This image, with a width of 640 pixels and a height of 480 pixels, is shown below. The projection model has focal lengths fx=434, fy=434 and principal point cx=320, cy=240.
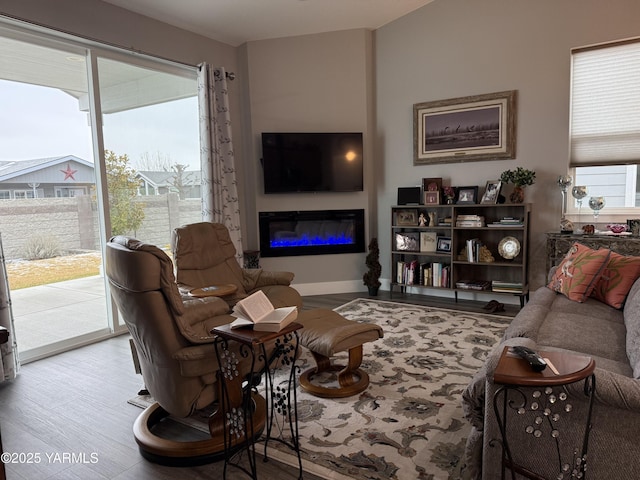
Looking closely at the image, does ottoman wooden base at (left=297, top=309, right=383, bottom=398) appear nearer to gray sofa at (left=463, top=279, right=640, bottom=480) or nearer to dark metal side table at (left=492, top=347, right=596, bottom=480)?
gray sofa at (left=463, top=279, right=640, bottom=480)

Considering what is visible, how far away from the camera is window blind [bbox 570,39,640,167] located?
13.5ft

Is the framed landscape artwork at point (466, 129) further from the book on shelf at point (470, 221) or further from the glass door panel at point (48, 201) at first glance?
the glass door panel at point (48, 201)

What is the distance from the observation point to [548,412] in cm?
127

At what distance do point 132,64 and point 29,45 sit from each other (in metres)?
0.92

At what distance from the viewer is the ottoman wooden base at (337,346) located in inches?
101

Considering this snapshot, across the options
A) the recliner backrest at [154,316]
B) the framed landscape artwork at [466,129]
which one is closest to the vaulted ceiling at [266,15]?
the framed landscape artwork at [466,129]

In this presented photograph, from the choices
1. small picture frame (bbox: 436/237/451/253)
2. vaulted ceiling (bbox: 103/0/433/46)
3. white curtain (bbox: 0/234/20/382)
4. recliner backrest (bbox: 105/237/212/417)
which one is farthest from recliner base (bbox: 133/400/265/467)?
vaulted ceiling (bbox: 103/0/433/46)

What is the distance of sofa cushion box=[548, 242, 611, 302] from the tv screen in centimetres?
269

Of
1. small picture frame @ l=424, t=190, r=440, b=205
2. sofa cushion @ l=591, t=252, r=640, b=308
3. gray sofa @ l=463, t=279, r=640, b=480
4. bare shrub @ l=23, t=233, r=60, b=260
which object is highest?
small picture frame @ l=424, t=190, r=440, b=205

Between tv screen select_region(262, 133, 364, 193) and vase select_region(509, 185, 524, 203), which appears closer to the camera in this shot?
vase select_region(509, 185, 524, 203)

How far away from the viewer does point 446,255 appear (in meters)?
4.79

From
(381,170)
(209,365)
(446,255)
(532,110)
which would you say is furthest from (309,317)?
(532,110)

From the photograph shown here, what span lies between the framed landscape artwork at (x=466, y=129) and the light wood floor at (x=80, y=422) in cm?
381

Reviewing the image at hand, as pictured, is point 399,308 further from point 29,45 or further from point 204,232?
point 29,45
